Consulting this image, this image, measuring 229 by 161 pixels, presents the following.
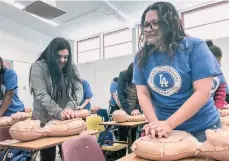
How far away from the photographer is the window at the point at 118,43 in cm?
638

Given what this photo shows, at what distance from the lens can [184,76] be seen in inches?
39.7

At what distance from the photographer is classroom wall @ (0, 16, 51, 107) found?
5762 mm

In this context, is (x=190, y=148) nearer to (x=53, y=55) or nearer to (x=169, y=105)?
(x=169, y=105)

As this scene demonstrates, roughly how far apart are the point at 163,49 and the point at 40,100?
940 mm

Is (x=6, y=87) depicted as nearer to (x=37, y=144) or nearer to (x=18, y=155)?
(x=18, y=155)

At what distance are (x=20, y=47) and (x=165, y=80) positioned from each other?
576cm

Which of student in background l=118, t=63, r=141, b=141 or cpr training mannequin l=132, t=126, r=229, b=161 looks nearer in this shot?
cpr training mannequin l=132, t=126, r=229, b=161

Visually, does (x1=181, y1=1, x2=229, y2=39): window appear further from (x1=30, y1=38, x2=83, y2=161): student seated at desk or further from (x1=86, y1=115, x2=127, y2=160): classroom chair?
(x1=30, y1=38, x2=83, y2=161): student seated at desk

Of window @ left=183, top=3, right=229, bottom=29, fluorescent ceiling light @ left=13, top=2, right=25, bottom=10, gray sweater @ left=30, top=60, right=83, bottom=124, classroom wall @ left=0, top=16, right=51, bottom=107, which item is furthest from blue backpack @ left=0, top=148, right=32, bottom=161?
window @ left=183, top=3, right=229, bottom=29

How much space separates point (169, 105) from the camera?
105 cm

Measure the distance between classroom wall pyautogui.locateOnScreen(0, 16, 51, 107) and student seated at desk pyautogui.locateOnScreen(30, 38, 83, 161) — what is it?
4204mm

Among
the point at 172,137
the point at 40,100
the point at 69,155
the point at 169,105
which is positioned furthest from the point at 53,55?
the point at 172,137

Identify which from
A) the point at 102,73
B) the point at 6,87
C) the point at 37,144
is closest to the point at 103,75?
the point at 102,73

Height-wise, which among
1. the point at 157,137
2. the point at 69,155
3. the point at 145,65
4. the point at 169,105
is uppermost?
the point at 145,65
